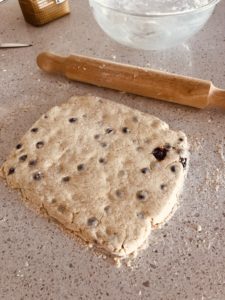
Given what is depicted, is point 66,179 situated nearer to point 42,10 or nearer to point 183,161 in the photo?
point 183,161

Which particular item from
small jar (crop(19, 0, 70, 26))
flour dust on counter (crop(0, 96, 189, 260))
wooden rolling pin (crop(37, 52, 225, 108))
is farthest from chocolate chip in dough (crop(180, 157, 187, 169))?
small jar (crop(19, 0, 70, 26))

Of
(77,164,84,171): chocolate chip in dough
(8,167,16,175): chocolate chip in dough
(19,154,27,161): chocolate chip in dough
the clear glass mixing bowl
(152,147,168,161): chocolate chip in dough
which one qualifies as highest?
the clear glass mixing bowl

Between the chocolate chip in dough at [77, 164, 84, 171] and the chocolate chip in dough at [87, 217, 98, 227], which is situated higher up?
the chocolate chip in dough at [77, 164, 84, 171]

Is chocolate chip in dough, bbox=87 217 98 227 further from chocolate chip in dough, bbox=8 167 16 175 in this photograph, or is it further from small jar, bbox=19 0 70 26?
small jar, bbox=19 0 70 26

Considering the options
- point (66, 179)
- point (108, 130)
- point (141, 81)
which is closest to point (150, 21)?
point (141, 81)

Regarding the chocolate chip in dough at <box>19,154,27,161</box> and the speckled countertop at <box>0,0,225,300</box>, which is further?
the chocolate chip in dough at <box>19,154,27,161</box>

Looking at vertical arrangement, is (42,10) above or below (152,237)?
above
